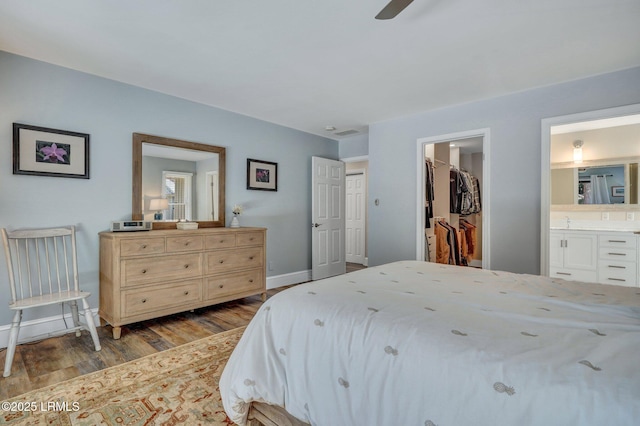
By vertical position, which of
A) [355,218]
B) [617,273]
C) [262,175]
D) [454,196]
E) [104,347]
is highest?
[262,175]

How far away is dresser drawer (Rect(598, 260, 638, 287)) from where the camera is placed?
3758 millimetres

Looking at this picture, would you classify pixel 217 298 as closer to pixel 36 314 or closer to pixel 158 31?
pixel 36 314

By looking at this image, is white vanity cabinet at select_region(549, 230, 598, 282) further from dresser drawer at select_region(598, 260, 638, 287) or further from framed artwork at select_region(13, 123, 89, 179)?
framed artwork at select_region(13, 123, 89, 179)

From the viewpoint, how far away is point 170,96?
3.54 meters

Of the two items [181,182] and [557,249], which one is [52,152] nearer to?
[181,182]

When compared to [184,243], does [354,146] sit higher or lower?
higher

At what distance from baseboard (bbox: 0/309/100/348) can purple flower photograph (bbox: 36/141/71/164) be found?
1390mm

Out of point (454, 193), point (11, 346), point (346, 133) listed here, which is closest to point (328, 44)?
point (346, 133)

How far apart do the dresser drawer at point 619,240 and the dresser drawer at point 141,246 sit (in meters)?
5.11

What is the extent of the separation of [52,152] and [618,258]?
6.19 meters

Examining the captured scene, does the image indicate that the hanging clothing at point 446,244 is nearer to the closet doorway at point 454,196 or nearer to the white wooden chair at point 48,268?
the closet doorway at point 454,196

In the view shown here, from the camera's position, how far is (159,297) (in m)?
2.98

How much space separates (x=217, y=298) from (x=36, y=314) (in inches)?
59.6

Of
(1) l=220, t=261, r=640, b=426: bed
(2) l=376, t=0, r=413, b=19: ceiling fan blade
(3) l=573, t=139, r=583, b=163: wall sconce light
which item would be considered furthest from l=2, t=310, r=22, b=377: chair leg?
(3) l=573, t=139, r=583, b=163: wall sconce light
